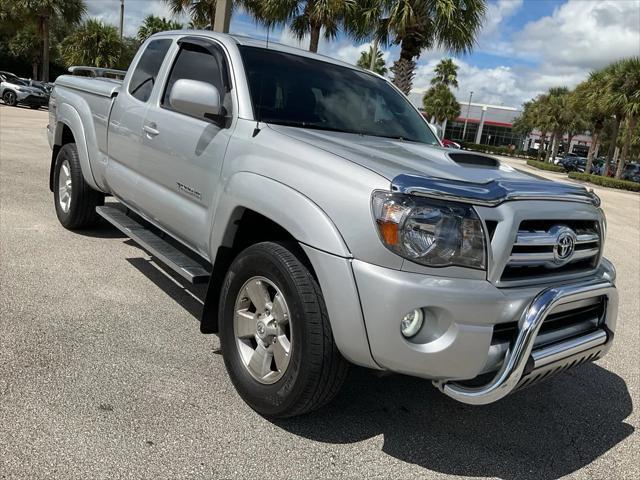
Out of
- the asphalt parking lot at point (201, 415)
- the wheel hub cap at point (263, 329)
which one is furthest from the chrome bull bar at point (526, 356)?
the wheel hub cap at point (263, 329)

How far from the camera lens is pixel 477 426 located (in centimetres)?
317

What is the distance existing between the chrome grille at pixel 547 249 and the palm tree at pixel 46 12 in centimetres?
3657

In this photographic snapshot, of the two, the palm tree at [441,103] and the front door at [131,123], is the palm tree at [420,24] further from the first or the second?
the palm tree at [441,103]

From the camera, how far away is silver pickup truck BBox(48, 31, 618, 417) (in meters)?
2.38

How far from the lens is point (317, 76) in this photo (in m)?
3.92

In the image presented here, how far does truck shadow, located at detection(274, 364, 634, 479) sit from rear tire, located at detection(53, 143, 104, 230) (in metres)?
3.35

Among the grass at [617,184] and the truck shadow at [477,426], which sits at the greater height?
the grass at [617,184]

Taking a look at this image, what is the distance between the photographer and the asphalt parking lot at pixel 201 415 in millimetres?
2584

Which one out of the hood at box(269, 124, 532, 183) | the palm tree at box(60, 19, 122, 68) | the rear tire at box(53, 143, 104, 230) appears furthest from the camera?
the palm tree at box(60, 19, 122, 68)

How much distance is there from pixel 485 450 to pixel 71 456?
6.45ft

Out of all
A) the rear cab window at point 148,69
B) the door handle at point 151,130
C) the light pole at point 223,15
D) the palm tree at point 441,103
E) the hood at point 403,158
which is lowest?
the door handle at point 151,130

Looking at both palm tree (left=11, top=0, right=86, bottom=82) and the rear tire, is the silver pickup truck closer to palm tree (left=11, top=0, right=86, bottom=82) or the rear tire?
the rear tire

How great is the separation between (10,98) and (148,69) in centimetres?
2688

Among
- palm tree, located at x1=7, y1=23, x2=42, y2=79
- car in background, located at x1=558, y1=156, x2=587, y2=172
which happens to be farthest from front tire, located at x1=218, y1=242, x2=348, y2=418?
car in background, located at x1=558, y1=156, x2=587, y2=172
